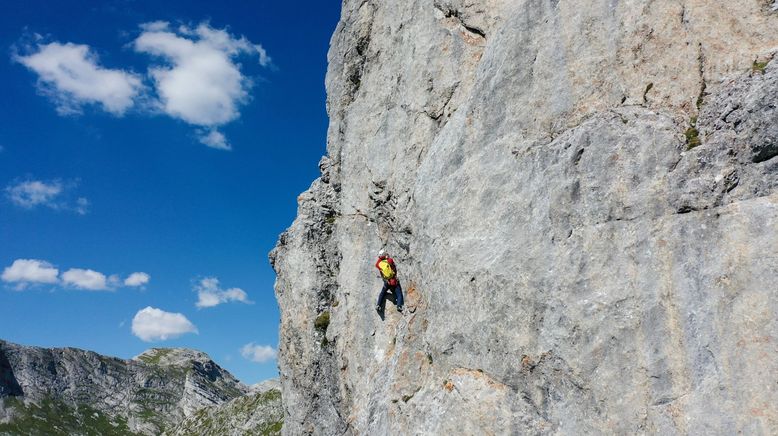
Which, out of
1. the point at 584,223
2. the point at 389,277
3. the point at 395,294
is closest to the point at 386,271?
the point at 389,277

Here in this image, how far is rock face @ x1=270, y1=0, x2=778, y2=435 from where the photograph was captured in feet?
59.5

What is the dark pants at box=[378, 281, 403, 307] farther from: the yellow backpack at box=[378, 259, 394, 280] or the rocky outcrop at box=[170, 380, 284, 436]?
the rocky outcrop at box=[170, 380, 284, 436]

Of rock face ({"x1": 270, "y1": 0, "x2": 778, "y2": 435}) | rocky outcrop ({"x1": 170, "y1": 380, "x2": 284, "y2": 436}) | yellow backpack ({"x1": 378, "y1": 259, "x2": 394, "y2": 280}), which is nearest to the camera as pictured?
rock face ({"x1": 270, "y1": 0, "x2": 778, "y2": 435})

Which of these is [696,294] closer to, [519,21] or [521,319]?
[521,319]

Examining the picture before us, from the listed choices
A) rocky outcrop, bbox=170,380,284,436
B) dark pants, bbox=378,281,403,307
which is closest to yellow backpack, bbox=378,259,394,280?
dark pants, bbox=378,281,403,307

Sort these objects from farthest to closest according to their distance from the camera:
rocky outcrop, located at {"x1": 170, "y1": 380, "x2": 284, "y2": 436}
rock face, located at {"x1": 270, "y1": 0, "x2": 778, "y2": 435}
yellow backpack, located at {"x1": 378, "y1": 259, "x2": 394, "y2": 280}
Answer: rocky outcrop, located at {"x1": 170, "y1": 380, "x2": 284, "y2": 436}, yellow backpack, located at {"x1": 378, "y1": 259, "x2": 394, "y2": 280}, rock face, located at {"x1": 270, "y1": 0, "x2": 778, "y2": 435}

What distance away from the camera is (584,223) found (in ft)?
71.0

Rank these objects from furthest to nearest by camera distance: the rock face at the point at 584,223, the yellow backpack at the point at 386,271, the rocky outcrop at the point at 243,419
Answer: the rocky outcrop at the point at 243,419 → the yellow backpack at the point at 386,271 → the rock face at the point at 584,223

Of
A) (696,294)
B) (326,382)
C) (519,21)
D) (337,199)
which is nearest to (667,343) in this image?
(696,294)

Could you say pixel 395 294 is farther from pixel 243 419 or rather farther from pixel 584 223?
pixel 243 419

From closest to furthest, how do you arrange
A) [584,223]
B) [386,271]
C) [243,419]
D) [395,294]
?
[584,223] < [386,271] < [395,294] < [243,419]

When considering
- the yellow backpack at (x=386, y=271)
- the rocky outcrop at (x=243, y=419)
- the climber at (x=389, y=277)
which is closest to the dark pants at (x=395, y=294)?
the climber at (x=389, y=277)

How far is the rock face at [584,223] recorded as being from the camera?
59.5ft

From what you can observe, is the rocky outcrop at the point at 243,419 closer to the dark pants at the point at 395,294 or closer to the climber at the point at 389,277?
the dark pants at the point at 395,294
